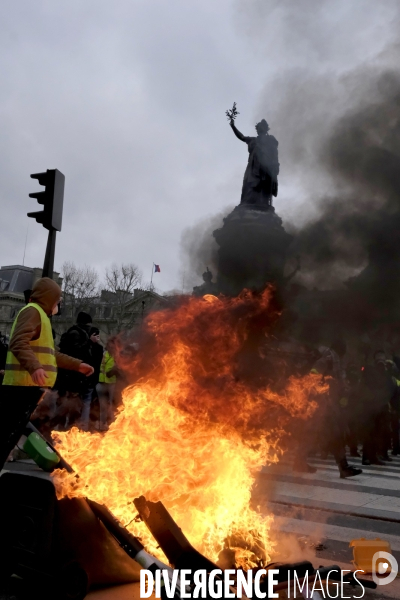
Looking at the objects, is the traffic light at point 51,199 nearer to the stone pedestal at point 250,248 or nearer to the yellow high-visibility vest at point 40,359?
the stone pedestal at point 250,248

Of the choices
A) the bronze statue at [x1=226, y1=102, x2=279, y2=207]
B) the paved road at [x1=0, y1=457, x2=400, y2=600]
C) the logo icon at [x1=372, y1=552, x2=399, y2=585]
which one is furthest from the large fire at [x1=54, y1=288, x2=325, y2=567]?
the bronze statue at [x1=226, y1=102, x2=279, y2=207]

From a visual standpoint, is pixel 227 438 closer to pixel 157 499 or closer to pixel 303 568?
pixel 157 499

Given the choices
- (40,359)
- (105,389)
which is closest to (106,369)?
(105,389)

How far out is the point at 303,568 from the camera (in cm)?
294

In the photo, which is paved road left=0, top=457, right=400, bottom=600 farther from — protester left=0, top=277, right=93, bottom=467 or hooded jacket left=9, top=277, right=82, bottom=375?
hooded jacket left=9, top=277, right=82, bottom=375

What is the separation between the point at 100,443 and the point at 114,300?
46.6 meters

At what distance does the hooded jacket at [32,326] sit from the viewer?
3.80m

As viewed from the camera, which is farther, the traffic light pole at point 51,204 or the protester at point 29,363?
the traffic light pole at point 51,204

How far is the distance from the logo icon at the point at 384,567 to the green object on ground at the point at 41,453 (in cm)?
208

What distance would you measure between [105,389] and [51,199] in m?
3.85

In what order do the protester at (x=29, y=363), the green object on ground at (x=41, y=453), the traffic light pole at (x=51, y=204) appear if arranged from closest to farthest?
the green object on ground at (x=41, y=453) → the protester at (x=29, y=363) → the traffic light pole at (x=51, y=204)

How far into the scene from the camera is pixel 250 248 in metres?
11.9

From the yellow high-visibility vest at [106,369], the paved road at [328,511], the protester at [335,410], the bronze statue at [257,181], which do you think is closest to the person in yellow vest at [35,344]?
the paved road at [328,511]

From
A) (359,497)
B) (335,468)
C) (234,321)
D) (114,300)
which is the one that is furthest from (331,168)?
(114,300)
